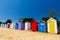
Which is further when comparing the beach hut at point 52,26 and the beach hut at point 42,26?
the beach hut at point 42,26

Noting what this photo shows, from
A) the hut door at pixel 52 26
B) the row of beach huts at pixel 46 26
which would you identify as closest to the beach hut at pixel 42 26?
the row of beach huts at pixel 46 26

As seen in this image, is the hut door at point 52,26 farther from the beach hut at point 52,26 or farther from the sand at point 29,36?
the sand at point 29,36

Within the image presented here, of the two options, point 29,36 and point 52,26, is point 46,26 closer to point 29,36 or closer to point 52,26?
point 52,26

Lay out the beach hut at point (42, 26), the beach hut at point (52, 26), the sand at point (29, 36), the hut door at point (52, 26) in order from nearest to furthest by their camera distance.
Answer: the sand at point (29, 36) < the beach hut at point (52, 26) < the hut door at point (52, 26) < the beach hut at point (42, 26)

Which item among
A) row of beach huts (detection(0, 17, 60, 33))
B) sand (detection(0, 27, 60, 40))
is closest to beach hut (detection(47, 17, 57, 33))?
row of beach huts (detection(0, 17, 60, 33))

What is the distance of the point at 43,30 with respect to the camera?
2172cm

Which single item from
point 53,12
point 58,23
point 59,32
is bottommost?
point 59,32

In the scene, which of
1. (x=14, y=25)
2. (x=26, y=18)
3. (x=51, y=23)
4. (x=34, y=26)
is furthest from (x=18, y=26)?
(x=26, y=18)

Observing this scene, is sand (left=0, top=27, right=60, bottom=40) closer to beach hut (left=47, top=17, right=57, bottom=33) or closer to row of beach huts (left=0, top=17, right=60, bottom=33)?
beach hut (left=47, top=17, right=57, bottom=33)

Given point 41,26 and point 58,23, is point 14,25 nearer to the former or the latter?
point 41,26

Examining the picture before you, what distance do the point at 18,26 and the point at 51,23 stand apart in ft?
38.7

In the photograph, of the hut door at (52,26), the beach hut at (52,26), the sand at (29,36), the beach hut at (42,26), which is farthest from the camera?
the beach hut at (42,26)

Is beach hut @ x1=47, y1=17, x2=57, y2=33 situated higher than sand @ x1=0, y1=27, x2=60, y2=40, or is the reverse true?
beach hut @ x1=47, y1=17, x2=57, y2=33

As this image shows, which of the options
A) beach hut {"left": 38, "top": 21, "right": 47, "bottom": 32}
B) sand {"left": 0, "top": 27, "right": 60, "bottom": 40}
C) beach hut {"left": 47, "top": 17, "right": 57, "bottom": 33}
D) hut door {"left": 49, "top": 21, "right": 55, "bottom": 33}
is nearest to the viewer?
sand {"left": 0, "top": 27, "right": 60, "bottom": 40}
